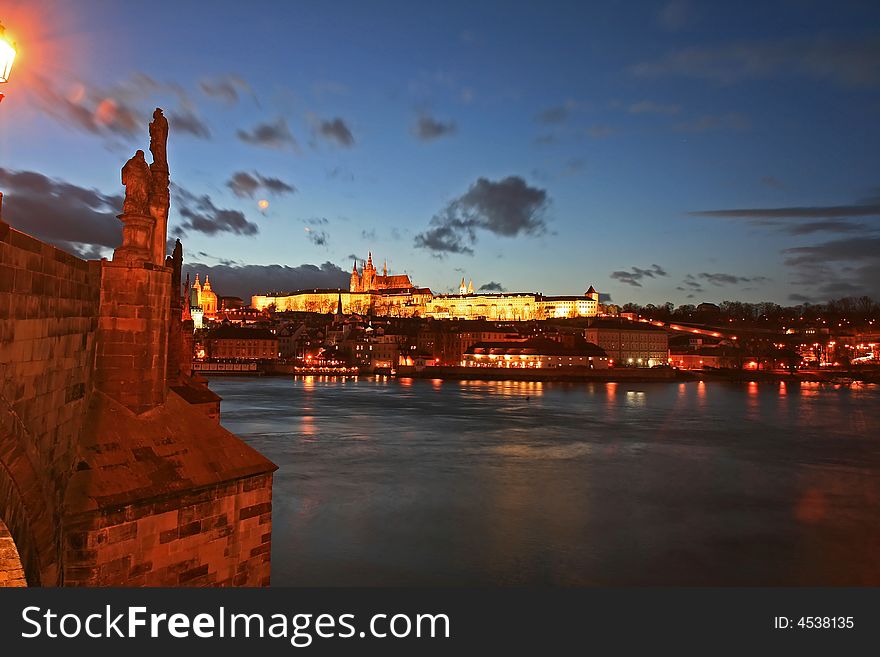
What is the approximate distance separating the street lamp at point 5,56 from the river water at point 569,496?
35.1ft

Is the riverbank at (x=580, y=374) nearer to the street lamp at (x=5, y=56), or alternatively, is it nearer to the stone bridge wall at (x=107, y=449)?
the stone bridge wall at (x=107, y=449)

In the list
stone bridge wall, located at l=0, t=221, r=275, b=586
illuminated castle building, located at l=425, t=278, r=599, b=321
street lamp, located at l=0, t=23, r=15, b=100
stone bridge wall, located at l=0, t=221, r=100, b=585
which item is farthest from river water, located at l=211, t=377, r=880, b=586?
illuminated castle building, located at l=425, t=278, r=599, b=321

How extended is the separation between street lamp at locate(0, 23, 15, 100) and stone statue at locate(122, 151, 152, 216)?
344cm

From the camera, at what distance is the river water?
14531 millimetres

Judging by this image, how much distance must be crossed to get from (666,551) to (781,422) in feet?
116

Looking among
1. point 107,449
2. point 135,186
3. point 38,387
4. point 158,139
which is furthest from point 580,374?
point 38,387

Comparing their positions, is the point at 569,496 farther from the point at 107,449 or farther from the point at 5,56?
the point at 5,56

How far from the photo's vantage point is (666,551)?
15953 mm

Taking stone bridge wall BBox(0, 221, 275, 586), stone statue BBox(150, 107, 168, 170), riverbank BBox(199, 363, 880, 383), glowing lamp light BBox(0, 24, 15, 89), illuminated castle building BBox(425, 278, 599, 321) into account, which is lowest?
riverbank BBox(199, 363, 880, 383)

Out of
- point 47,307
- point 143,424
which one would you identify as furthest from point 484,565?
point 47,307

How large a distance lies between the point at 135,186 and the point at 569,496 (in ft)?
59.3

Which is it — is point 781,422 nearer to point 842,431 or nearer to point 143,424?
point 842,431

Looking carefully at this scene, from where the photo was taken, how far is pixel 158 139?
28.9 ft

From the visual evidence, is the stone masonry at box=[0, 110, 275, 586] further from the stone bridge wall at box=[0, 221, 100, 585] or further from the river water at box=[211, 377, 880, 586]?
the river water at box=[211, 377, 880, 586]
